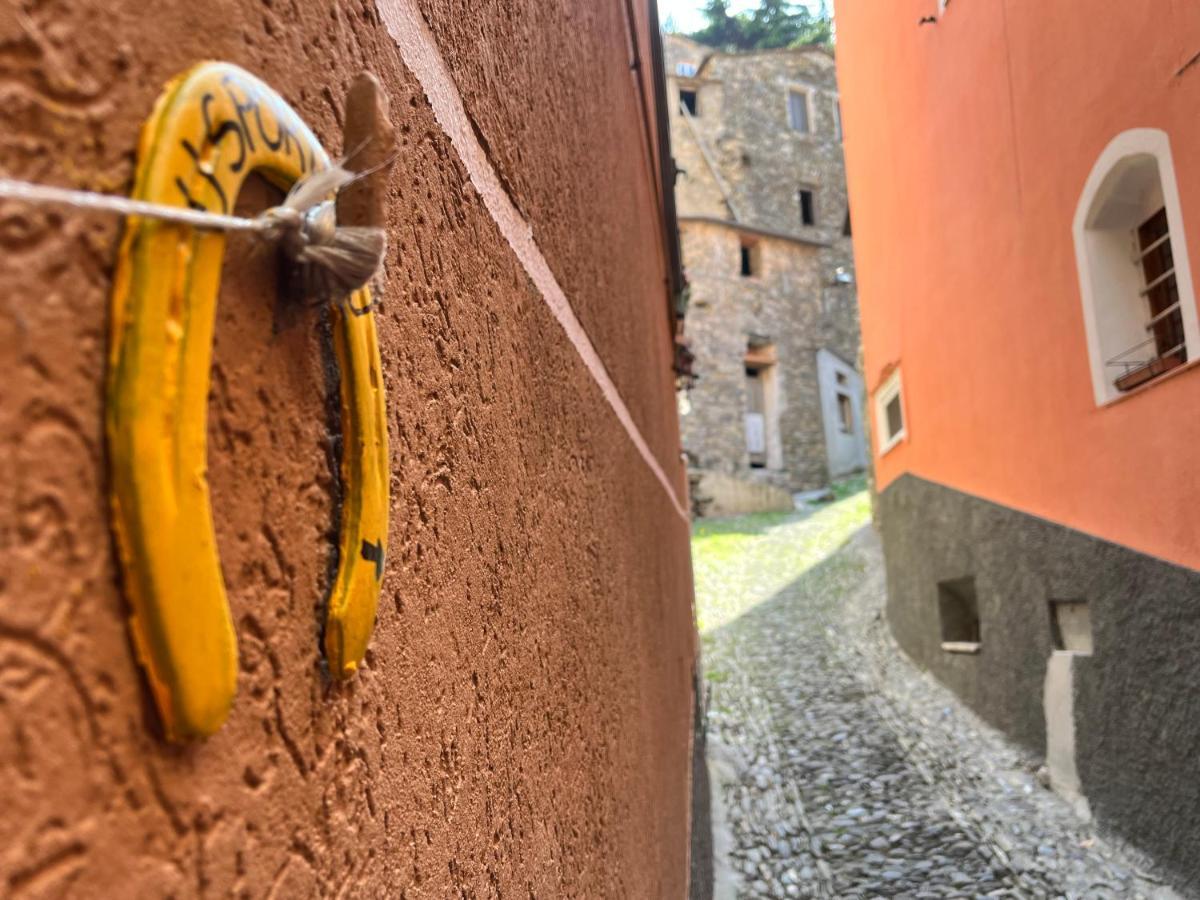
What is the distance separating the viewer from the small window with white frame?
10.1 metres

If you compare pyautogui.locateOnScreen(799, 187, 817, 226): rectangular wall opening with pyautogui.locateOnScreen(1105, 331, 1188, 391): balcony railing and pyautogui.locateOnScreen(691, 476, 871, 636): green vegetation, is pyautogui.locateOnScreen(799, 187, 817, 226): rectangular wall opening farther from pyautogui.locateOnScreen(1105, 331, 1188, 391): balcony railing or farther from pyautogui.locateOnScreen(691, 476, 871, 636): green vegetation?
pyautogui.locateOnScreen(1105, 331, 1188, 391): balcony railing

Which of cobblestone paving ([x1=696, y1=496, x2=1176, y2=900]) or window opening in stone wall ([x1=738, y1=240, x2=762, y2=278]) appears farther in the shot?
window opening in stone wall ([x1=738, y1=240, x2=762, y2=278])

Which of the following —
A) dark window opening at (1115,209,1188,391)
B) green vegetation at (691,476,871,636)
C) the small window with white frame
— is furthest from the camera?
green vegetation at (691,476,871,636)

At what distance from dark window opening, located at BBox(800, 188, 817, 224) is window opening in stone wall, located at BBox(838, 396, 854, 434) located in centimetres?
570

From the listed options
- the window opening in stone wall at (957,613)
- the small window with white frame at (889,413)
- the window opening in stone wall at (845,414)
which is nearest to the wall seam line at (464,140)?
the window opening in stone wall at (957,613)

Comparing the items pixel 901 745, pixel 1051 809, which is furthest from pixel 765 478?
pixel 1051 809

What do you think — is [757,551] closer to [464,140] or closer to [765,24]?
[464,140]

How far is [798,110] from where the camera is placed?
26672mm

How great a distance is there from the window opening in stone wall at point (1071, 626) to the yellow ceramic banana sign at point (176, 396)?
555 centimetres

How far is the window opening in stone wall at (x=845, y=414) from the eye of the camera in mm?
23094

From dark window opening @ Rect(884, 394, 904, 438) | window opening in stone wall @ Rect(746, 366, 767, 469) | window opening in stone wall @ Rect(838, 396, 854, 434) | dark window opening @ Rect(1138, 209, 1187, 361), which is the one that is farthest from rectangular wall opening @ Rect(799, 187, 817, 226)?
dark window opening @ Rect(1138, 209, 1187, 361)

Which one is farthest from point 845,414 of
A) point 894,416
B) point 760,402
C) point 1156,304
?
point 1156,304

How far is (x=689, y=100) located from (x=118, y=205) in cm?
2726

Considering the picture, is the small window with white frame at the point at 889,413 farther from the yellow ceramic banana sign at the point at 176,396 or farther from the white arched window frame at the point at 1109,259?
the yellow ceramic banana sign at the point at 176,396
